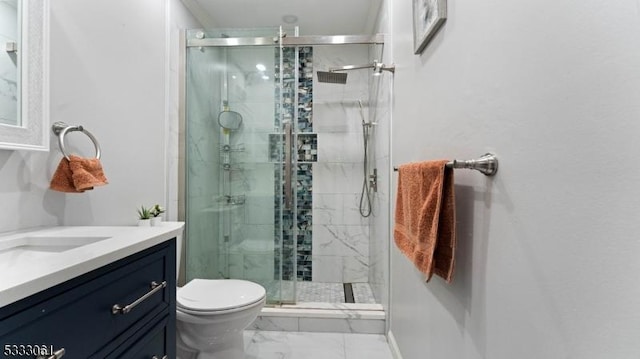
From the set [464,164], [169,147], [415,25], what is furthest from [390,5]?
[169,147]

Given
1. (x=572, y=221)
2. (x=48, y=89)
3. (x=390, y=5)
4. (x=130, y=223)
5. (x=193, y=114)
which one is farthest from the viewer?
(x=193, y=114)

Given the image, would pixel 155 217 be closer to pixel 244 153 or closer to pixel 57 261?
pixel 244 153

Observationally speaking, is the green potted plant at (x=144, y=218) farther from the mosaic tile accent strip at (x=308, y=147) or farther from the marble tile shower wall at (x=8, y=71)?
the mosaic tile accent strip at (x=308, y=147)

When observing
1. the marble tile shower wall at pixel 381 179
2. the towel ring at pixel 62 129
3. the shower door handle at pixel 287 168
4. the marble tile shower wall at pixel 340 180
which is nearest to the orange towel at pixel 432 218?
the marble tile shower wall at pixel 381 179

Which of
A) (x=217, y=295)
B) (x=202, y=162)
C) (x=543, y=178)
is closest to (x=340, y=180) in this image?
(x=202, y=162)

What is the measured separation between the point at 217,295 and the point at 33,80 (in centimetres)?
123

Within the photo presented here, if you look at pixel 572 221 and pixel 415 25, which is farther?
pixel 415 25

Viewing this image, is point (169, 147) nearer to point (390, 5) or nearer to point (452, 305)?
point (390, 5)

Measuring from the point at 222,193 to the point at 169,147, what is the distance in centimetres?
51

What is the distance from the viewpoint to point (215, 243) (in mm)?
2322

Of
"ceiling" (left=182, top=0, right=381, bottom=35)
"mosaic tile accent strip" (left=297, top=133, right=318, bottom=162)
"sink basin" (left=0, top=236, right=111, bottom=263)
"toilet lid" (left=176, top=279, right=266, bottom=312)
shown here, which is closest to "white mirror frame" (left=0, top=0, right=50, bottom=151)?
"sink basin" (left=0, top=236, right=111, bottom=263)

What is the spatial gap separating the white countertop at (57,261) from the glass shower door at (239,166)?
1138 mm

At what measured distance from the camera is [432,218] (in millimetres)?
927

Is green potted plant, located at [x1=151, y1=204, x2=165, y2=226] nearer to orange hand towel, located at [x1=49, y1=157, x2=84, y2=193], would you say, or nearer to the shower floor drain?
orange hand towel, located at [x1=49, y1=157, x2=84, y2=193]
